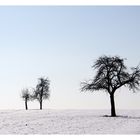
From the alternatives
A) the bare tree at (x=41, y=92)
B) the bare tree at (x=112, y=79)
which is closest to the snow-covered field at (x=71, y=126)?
the bare tree at (x=112, y=79)

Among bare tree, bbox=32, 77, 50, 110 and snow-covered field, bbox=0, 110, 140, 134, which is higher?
bare tree, bbox=32, 77, 50, 110

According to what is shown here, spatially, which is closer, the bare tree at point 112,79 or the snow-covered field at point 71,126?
the snow-covered field at point 71,126

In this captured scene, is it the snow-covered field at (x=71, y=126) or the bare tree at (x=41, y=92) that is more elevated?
the bare tree at (x=41, y=92)

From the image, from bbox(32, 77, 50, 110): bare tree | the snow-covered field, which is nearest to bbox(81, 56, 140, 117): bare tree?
the snow-covered field

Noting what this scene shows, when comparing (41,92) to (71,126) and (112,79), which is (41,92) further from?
(71,126)

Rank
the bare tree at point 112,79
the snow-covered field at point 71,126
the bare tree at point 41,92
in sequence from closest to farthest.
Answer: the snow-covered field at point 71,126 < the bare tree at point 112,79 < the bare tree at point 41,92

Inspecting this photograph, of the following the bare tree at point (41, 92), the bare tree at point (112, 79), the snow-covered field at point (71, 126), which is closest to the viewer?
the snow-covered field at point (71, 126)

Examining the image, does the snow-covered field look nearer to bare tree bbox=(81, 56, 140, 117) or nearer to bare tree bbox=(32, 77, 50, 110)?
bare tree bbox=(81, 56, 140, 117)

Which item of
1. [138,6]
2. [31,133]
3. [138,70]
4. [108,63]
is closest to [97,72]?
[108,63]

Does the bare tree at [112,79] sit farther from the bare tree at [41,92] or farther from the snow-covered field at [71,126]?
the bare tree at [41,92]

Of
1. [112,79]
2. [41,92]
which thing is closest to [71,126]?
[112,79]

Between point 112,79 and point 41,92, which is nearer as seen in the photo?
point 112,79
